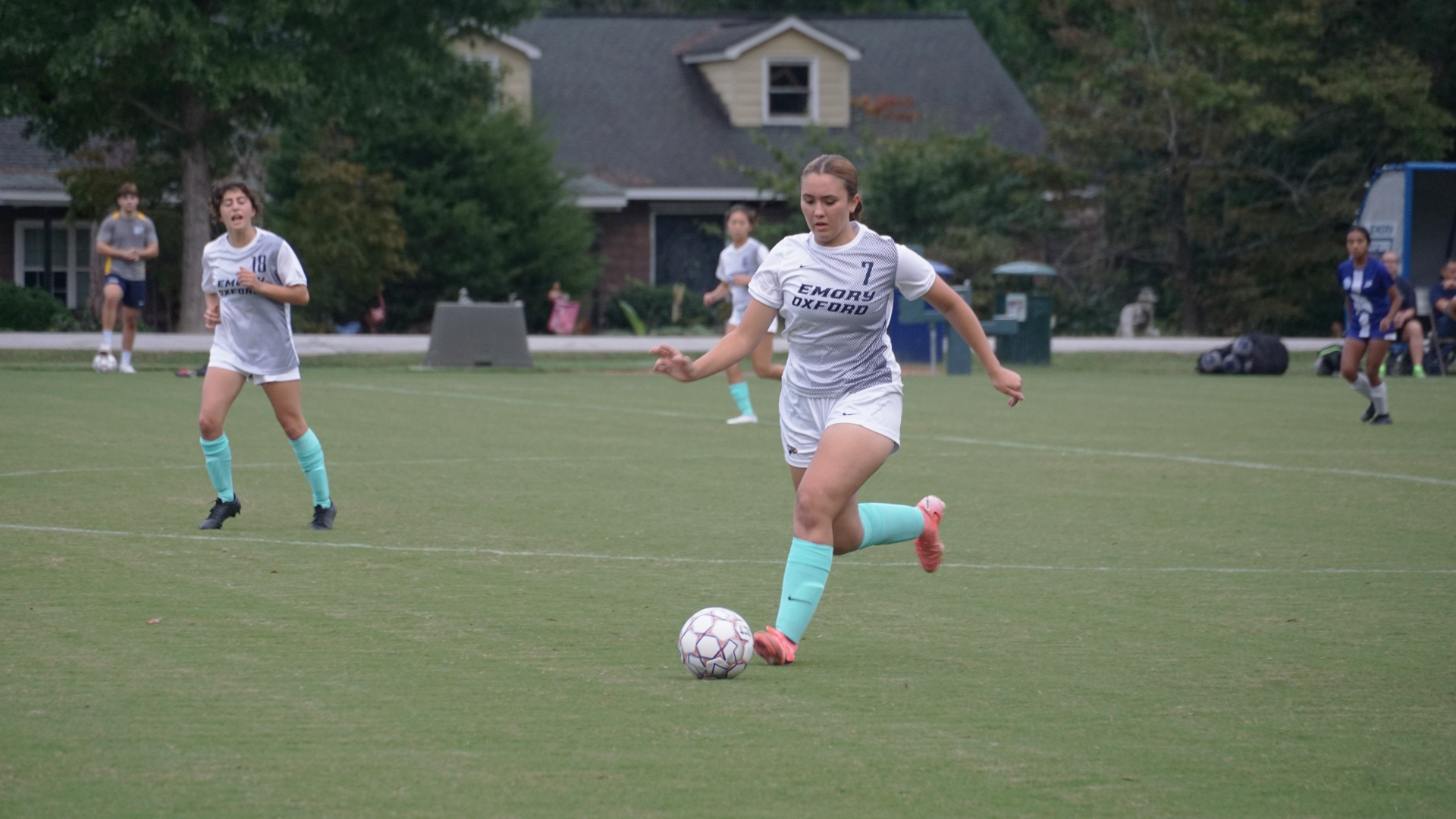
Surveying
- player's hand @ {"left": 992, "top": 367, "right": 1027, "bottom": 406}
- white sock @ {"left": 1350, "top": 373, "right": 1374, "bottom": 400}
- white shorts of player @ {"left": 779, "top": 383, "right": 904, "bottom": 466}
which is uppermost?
player's hand @ {"left": 992, "top": 367, "right": 1027, "bottom": 406}

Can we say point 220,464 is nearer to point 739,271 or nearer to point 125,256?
point 739,271

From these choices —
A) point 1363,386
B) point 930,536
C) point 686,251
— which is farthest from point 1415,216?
point 930,536

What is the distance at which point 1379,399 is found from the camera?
18.5 metres

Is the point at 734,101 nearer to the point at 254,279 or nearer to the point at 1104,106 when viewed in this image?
the point at 1104,106

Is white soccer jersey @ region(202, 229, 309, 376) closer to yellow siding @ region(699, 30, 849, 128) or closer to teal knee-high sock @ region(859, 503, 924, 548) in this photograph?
teal knee-high sock @ region(859, 503, 924, 548)

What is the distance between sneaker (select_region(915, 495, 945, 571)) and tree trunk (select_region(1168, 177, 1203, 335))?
33.2 meters

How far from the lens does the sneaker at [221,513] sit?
32.6ft

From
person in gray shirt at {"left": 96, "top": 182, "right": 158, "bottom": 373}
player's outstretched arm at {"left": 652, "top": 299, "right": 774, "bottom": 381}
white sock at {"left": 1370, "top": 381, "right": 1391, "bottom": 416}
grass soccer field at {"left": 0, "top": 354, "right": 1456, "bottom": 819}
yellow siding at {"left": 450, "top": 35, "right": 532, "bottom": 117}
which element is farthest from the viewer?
yellow siding at {"left": 450, "top": 35, "right": 532, "bottom": 117}

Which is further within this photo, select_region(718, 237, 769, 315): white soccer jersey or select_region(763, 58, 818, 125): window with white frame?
select_region(763, 58, 818, 125): window with white frame

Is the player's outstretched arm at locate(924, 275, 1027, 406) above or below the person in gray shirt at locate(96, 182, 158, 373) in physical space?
below

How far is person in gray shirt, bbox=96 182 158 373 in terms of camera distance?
23.2 m

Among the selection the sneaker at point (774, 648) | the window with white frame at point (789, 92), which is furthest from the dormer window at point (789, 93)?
the sneaker at point (774, 648)

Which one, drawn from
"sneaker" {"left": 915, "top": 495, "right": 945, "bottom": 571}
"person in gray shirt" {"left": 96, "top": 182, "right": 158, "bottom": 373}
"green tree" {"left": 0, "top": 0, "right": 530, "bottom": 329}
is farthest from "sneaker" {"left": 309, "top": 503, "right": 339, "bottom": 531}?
"green tree" {"left": 0, "top": 0, "right": 530, "bottom": 329}

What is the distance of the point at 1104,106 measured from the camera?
3912 cm
